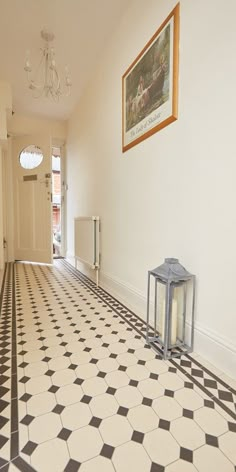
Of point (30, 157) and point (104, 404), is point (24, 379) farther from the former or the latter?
point (30, 157)

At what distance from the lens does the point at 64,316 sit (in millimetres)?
2127

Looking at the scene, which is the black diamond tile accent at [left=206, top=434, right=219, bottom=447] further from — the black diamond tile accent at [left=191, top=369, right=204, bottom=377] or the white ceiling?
the white ceiling

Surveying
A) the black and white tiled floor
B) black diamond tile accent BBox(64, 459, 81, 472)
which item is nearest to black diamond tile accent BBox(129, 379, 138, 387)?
the black and white tiled floor

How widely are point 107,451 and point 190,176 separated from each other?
4.79ft

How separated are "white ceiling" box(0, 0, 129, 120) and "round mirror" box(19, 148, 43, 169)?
110cm

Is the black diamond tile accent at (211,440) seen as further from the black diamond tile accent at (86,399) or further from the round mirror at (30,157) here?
the round mirror at (30,157)

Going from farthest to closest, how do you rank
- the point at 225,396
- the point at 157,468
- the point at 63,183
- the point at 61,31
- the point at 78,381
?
the point at 63,183
the point at 61,31
the point at 78,381
the point at 225,396
the point at 157,468

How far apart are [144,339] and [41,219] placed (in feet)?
10.3

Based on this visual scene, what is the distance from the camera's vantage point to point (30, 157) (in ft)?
14.6

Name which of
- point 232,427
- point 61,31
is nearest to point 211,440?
point 232,427

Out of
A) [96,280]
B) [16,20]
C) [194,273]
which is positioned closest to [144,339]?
[194,273]

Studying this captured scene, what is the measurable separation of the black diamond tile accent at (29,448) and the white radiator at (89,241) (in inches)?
83.7

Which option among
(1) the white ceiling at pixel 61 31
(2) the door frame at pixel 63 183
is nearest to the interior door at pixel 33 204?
(2) the door frame at pixel 63 183

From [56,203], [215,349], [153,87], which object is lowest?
[215,349]
